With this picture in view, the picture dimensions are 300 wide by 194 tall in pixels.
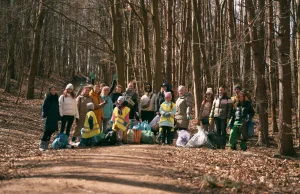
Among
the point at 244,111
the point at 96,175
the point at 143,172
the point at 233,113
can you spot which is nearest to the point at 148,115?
the point at 233,113

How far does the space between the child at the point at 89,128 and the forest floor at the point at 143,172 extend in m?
1.41

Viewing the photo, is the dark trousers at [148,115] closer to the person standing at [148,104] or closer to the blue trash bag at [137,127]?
the person standing at [148,104]

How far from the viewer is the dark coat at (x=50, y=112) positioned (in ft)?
36.6

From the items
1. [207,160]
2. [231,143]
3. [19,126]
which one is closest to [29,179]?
[207,160]

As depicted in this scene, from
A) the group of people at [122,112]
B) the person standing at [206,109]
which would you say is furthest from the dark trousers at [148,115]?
the person standing at [206,109]

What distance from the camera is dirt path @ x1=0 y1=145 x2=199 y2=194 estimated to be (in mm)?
6152

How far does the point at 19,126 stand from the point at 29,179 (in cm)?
1054

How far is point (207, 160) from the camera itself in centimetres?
932

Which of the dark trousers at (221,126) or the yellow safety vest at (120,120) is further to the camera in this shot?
the dark trousers at (221,126)

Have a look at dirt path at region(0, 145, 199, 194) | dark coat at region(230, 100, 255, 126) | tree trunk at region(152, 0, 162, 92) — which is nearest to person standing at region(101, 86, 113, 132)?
dirt path at region(0, 145, 199, 194)

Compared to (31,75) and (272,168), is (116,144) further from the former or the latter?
(31,75)

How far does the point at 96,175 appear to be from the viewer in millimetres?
6992

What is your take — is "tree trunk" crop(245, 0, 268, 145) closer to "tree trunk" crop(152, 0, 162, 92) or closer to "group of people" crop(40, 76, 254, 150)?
"group of people" crop(40, 76, 254, 150)

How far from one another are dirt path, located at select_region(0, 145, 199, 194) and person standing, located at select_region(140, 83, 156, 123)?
14.8 feet
